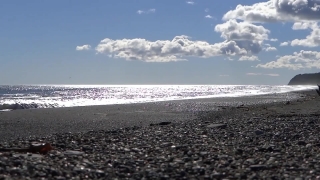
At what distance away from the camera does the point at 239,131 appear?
15844mm

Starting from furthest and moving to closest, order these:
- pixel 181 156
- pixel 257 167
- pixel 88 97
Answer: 1. pixel 88 97
2. pixel 181 156
3. pixel 257 167

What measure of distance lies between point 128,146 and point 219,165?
147 inches

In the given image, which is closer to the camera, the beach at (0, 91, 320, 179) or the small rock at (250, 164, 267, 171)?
the beach at (0, 91, 320, 179)

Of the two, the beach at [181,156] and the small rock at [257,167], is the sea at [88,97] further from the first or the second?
the small rock at [257,167]

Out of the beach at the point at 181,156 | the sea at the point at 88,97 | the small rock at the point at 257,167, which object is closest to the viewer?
the beach at the point at 181,156

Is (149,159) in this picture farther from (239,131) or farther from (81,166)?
(239,131)

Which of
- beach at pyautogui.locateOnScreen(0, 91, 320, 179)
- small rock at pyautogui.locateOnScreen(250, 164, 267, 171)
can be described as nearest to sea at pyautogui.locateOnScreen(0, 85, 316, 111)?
beach at pyautogui.locateOnScreen(0, 91, 320, 179)

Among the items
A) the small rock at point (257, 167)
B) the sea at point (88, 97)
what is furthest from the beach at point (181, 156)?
the sea at point (88, 97)

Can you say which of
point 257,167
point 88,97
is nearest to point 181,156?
point 257,167

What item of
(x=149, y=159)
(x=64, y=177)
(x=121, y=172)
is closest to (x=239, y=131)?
(x=149, y=159)

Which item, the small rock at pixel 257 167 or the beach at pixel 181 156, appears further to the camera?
the small rock at pixel 257 167

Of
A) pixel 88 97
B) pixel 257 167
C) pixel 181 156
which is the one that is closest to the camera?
pixel 257 167

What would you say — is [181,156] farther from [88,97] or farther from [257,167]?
[88,97]

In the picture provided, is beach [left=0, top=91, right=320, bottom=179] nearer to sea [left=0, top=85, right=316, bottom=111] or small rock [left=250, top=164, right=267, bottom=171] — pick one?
small rock [left=250, top=164, right=267, bottom=171]
